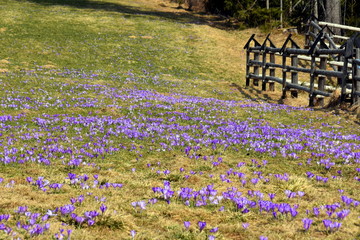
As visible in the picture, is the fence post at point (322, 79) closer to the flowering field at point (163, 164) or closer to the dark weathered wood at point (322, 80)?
the dark weathered wood at point (322, 80)

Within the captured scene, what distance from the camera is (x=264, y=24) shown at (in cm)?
4431

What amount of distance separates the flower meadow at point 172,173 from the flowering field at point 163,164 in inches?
1.0

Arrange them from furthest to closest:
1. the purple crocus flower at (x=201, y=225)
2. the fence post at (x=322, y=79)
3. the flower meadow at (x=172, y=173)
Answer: the fence post at (x=322, y=79)
the flower meadow at (x=172, y=173)
the purple crocus flower at (x=201, y=225)

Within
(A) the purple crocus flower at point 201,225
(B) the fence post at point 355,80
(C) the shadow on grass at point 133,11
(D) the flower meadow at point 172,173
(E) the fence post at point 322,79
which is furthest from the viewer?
(C) the shadow on grass at point 133,11

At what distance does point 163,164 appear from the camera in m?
7.51

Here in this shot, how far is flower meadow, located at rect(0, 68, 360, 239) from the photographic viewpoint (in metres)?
4.22

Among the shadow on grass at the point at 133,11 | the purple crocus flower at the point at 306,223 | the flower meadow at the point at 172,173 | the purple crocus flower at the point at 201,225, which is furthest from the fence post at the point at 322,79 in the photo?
the shadow on grass at the point at 133,11

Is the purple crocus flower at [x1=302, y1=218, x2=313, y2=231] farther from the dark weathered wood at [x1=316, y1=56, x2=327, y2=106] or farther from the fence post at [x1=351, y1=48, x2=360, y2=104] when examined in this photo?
the dark weathered wood at [x1=316, y1=56, x2=327, y2=106]

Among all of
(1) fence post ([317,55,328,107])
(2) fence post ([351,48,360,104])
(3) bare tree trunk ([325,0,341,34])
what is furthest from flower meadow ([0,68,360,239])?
(3) bare tree trunk ([325,0,341,34])

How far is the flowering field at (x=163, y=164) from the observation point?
13.9 ft

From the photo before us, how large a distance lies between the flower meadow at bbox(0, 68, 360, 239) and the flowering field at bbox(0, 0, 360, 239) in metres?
0.03

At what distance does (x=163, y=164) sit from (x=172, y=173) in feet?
2.58

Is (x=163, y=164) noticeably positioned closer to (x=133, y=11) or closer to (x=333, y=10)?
(x=333, y=10)

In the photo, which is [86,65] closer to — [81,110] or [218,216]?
[81,110]
